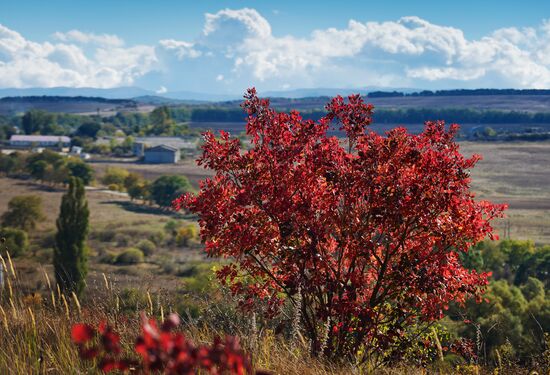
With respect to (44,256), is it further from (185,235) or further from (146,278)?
(146,278)

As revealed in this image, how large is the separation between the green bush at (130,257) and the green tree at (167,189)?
27511 millimetres

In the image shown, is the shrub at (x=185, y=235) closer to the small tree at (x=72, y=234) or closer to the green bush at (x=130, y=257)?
the green bush at (x=130, y=257)

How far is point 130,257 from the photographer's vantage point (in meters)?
61.0

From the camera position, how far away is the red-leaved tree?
8.50 meters

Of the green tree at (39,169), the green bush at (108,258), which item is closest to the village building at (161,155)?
the green tree at (39,169)

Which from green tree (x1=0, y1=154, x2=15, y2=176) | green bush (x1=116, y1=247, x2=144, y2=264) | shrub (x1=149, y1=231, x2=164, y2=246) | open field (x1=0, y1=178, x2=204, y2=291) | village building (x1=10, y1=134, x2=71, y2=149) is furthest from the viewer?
village building (x1=10, y1=134, x2=71, y2=149)

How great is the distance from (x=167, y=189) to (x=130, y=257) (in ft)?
99.9

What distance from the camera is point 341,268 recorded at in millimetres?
9148

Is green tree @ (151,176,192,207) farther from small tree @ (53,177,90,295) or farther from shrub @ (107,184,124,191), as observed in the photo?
small tree @ (53,177,90,295)

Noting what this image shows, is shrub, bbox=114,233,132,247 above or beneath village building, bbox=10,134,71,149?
beneath

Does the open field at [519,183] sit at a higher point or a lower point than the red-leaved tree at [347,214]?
lower

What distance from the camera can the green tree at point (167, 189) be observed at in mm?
89938

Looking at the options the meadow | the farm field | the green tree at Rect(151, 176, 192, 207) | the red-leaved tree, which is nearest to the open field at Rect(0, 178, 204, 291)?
the meadow

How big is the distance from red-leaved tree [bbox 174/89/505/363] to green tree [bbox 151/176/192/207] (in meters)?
80.4
